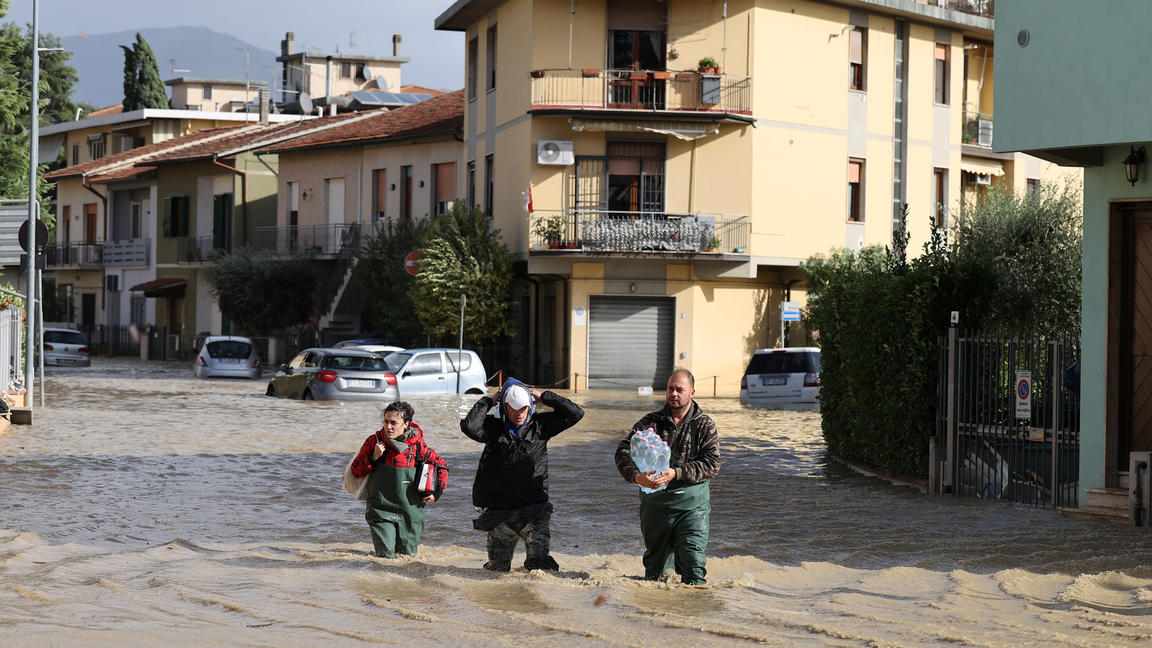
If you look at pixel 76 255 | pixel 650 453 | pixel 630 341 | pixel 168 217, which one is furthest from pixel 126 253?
pixel 650 453

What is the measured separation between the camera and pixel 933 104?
4231 cm

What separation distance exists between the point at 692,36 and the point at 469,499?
24504 mm

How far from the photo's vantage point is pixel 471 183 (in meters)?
43.3

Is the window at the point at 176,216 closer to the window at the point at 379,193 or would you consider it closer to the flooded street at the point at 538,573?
the window at the point at 379,193

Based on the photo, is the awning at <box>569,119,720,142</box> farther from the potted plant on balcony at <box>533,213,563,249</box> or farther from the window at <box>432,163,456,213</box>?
the window at <box>432,163,456,213</box>

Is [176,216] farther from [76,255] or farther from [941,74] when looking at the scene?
[941,74]

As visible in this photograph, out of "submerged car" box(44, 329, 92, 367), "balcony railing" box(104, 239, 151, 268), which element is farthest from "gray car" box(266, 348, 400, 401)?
"balcony railing" box(104, 239, 151, 268)

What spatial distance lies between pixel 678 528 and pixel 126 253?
186ft

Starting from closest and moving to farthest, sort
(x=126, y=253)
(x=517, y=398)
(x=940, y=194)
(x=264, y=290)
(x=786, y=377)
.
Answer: (x=517, y=398), (x=786, y=377), (x=940, y=194), (x=264, y=290), (x=126, y=253)

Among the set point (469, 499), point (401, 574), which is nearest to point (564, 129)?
point (469, 499)

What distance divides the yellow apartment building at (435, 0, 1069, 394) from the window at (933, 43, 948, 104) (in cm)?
209

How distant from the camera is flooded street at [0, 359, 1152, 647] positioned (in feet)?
28.6

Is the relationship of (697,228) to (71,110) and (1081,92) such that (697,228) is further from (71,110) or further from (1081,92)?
(71,110)

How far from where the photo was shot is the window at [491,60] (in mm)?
41531
